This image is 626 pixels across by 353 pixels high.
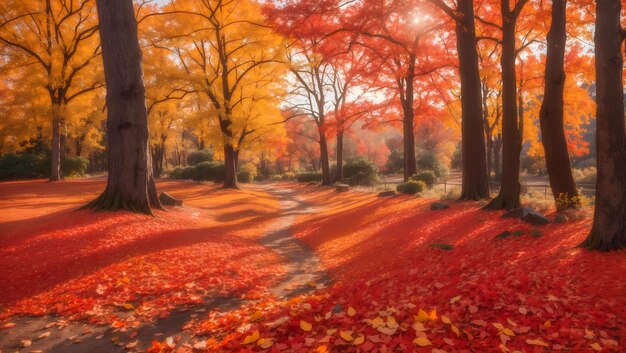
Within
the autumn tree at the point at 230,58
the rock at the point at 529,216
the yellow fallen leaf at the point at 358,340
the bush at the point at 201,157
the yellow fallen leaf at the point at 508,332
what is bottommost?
the yellow fallen leaf at the point at 358,340

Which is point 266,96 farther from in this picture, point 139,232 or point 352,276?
point 352,276

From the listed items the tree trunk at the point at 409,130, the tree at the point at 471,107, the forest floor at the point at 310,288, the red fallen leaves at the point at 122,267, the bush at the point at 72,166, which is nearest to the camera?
the forest floor at the point at 310,288

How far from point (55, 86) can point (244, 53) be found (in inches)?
473

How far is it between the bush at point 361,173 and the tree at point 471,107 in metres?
17.2

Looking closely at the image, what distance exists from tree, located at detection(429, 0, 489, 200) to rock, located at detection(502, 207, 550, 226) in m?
3.32

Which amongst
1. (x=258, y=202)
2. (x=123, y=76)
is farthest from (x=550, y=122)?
(x=258, y=202)

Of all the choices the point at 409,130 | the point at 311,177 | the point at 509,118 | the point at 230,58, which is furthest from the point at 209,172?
the point at 509,118

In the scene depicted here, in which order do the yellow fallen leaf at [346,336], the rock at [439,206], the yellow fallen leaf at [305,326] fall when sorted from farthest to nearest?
the rock at [439,206]
the yellow fallen leaf at [305,326]
the yellow fallen leaf at [346,336]

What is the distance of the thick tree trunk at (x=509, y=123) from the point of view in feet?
32.0

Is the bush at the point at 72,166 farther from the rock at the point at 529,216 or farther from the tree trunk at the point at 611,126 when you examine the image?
the tree trunk at the point at 611,126

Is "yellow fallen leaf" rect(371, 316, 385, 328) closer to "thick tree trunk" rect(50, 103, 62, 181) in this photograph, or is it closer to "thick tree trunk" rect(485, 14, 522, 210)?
"thick tree trunk" rect(485, 14, 522, 210)

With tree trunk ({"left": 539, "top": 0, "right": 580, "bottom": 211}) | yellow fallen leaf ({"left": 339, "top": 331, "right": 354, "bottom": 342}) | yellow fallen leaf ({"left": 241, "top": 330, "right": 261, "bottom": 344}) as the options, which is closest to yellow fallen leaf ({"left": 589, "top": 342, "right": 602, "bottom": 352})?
yellow fallen leaf ({"left": 339, "top": 331, "right": 354, "bottom": 342})

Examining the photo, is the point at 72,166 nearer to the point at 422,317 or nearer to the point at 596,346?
the point at 422,317

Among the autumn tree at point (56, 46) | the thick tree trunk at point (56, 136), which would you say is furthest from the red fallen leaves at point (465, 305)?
the autumn tree at point (56, 46)
